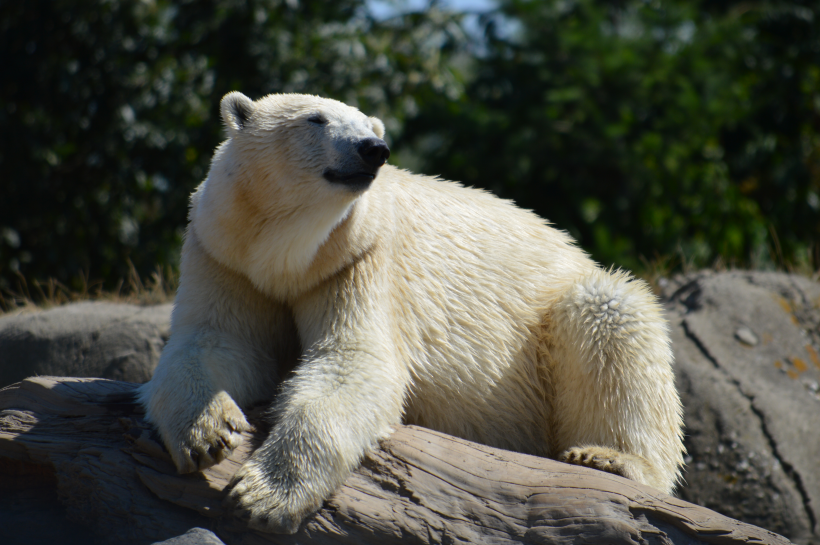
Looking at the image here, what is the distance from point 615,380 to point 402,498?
1.16 m

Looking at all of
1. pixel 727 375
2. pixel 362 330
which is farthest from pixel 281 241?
pixel 727 375

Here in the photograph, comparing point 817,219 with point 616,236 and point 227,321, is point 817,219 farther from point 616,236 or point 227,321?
point 227,321

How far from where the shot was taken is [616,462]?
9.36 ft

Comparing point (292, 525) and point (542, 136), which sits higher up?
point (542, 136)

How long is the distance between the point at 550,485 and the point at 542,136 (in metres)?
6.84

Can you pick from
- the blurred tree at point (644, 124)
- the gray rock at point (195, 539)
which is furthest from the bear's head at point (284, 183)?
the blurred tree at point (644, 124)

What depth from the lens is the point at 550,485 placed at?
2592mm

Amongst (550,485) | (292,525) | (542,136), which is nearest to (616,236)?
(542,136)

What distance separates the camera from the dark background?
6.51 metres

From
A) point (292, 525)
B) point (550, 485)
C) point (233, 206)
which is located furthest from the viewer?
point (233, 206)

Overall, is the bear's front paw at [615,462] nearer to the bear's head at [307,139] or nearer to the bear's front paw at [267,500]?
the bear's front paw at [267,500]

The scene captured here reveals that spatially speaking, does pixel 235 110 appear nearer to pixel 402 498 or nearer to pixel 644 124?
pixel 402 498

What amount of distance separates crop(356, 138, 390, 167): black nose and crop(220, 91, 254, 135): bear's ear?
0.64 m

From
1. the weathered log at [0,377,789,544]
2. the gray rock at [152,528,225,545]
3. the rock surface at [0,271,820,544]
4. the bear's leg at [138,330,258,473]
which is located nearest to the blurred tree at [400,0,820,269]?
the rock surface at [0,271,820,544]
